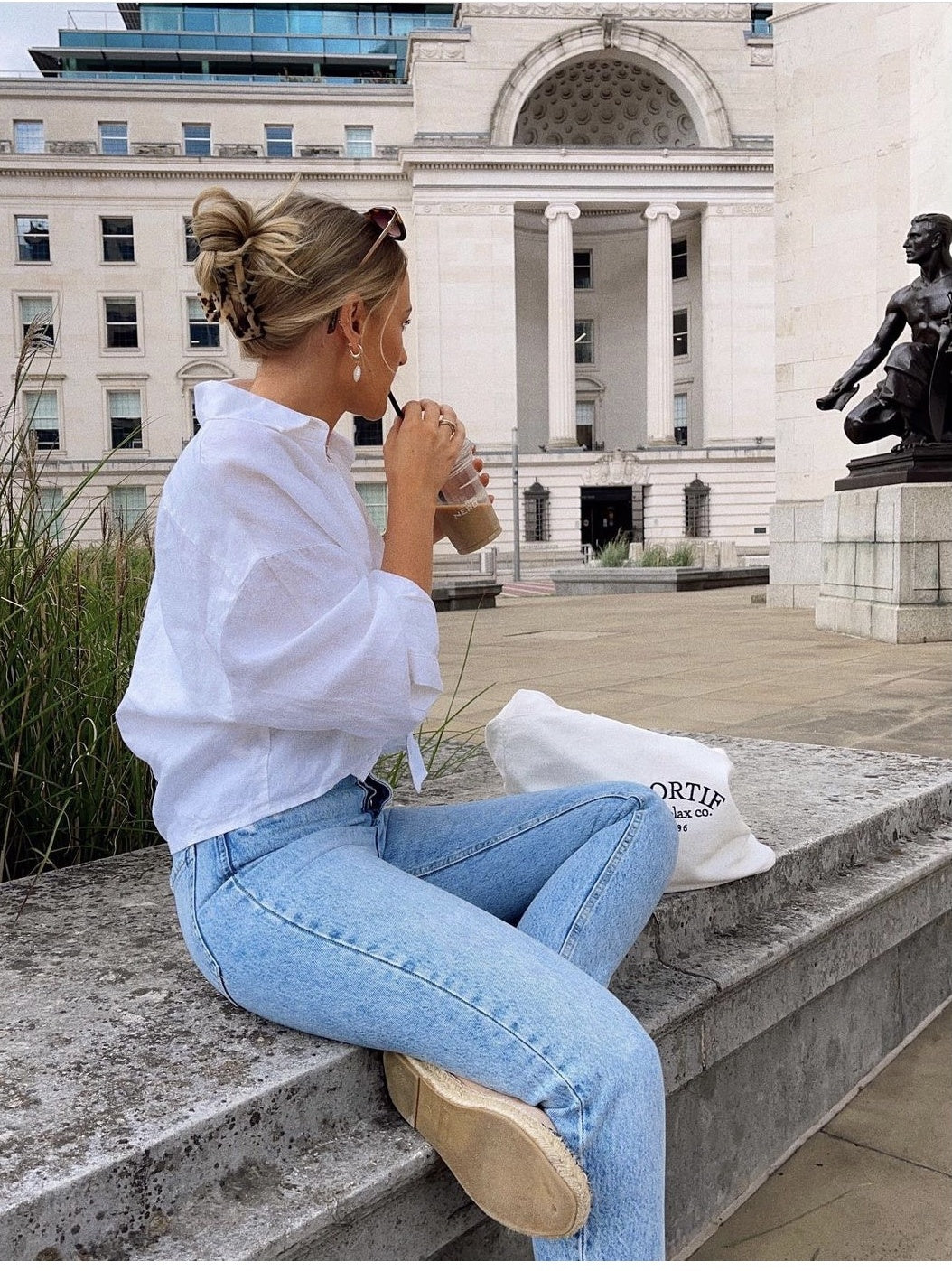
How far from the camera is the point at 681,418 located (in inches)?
1809

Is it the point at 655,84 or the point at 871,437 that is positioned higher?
the point at 655,84

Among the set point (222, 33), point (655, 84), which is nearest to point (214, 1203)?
point (655, 84)

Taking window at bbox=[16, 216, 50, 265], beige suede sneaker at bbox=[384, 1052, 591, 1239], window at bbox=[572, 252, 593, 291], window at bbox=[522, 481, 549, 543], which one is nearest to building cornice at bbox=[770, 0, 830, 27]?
beige suede sneaker at bbox=[384, 1052, 591, 1239]

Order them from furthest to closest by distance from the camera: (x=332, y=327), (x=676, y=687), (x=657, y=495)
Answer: (x=657, y=495) → (x=676, y=687) → (x=332, y=327)

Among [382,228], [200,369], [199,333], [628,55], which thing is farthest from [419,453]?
[628,55]

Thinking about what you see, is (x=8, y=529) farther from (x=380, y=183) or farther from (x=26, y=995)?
(x=380, y=183)

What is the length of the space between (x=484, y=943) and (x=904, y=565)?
7.54 m

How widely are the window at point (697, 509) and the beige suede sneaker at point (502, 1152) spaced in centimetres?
4128

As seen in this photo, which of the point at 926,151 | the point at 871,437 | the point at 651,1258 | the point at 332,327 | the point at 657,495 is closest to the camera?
the point at 651,1258

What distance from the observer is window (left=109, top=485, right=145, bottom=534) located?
287 cm

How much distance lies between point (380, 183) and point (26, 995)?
44968 mm

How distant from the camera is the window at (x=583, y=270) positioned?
153 ft

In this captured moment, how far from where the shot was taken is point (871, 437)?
29.9 ft

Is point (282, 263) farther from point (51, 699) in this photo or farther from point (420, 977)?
point (51, 699)
